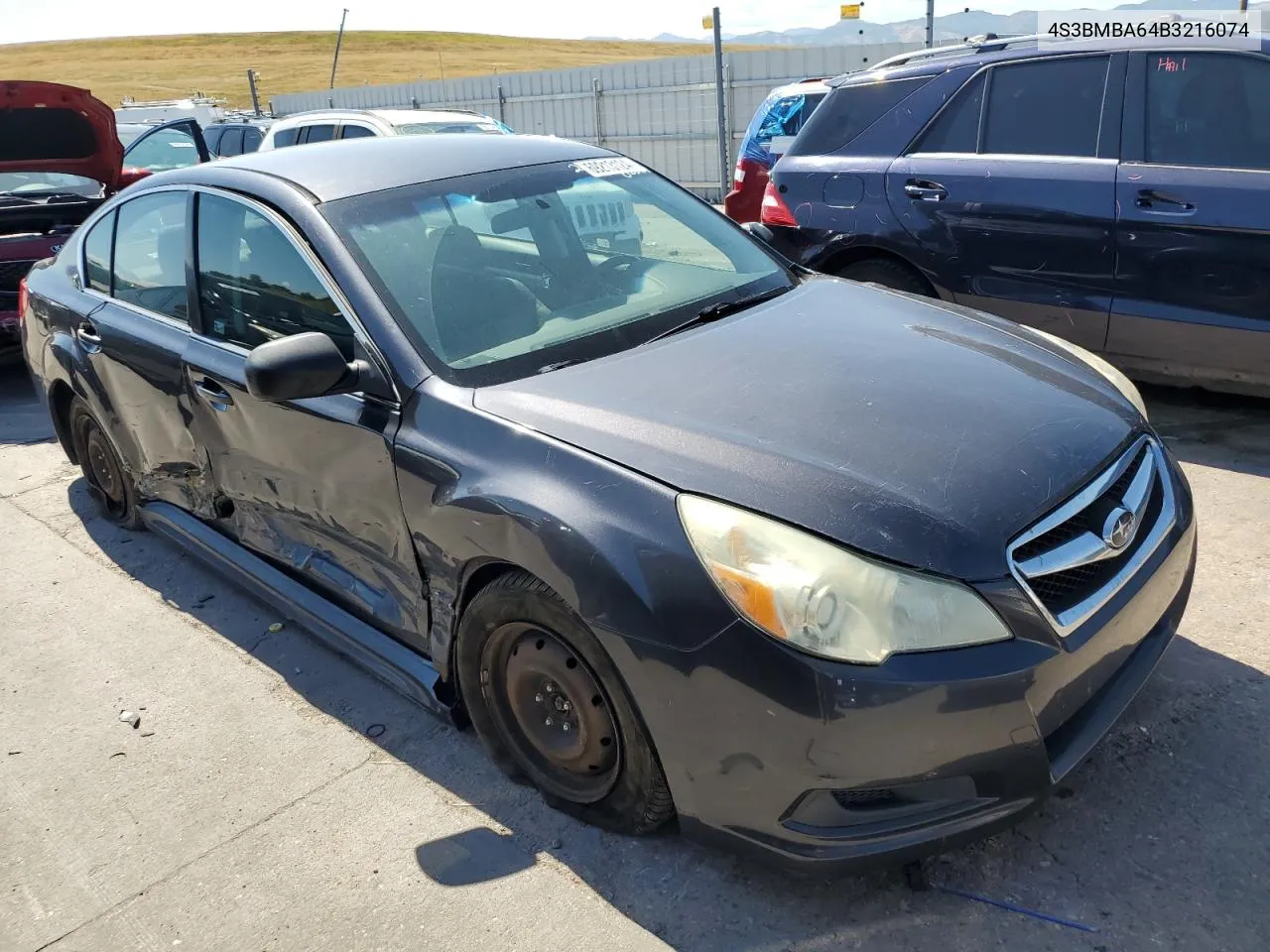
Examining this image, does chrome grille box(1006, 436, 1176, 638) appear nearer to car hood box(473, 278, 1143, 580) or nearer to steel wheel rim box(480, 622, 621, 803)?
car hood box(473, 278, 1143, 580)

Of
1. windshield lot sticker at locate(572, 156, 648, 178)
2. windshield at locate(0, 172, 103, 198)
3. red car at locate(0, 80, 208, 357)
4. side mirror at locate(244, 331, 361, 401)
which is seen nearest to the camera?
side mirror at locate(244, 331, 361, 401)

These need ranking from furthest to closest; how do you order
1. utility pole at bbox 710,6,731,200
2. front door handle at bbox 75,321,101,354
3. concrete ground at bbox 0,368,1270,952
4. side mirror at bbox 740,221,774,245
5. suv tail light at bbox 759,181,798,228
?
utility pole at bbox 710,6,731,200
suv tail light at bbox 759,181,798,228
front door handle at bbox 75,321,101,354
side mirror at bbox 740,221,774,245
concrete ground at bbox 0,368,1270,952

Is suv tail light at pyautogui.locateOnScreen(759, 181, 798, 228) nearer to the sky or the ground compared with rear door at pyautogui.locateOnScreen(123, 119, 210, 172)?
nearer to the ground

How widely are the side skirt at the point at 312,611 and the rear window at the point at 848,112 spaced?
3667mm

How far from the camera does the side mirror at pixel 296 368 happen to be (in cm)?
260

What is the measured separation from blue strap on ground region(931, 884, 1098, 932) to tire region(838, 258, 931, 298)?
353 centimetres

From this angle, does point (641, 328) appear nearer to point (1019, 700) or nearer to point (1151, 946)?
point (1019, 700)

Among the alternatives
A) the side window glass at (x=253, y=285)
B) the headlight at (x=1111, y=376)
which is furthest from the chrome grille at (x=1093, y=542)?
the side window glass at (x=253, y=285)

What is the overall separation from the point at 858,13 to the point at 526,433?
11.9 meters

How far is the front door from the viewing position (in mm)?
2811

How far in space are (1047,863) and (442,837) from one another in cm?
147

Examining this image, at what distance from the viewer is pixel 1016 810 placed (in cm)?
210

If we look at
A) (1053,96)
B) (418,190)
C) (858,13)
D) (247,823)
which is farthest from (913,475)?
(858,13)

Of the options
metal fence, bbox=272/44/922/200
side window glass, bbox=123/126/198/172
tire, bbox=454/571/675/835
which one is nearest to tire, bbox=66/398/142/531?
tire, bbox=454/571/675/835
